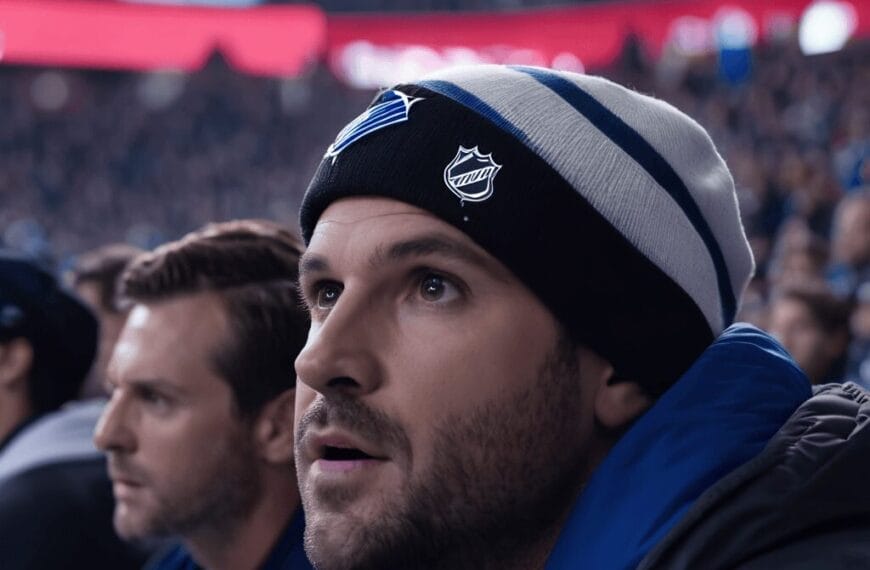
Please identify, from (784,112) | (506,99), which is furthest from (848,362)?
(784,112)

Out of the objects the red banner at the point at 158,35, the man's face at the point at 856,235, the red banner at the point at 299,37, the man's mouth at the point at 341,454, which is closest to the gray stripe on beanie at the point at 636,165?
the man's mouth at the point at 341,454

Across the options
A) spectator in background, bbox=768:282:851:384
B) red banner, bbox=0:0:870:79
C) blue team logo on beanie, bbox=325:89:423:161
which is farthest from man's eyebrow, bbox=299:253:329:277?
red banner, bbox=0:0:870:79

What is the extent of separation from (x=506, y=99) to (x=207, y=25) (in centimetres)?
2073

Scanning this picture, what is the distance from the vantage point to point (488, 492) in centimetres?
123

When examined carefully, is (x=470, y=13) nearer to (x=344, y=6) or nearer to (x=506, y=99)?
(x=344, y=6)

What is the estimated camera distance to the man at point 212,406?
2109 mm

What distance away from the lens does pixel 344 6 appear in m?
24.2

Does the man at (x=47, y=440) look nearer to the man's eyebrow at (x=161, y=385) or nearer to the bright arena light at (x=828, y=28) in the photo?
the man's eyebrow at (x=161, y=385)

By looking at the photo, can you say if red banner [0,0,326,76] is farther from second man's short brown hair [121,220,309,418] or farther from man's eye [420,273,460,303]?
man's eye [420,273,460,303]

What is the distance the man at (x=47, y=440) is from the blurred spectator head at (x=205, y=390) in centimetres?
25

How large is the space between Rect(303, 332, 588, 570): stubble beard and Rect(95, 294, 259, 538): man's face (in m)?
0.90

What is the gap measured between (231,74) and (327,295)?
21.0m

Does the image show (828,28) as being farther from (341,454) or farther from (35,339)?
(341,454)

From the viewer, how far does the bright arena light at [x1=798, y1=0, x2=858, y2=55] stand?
41.8ft
